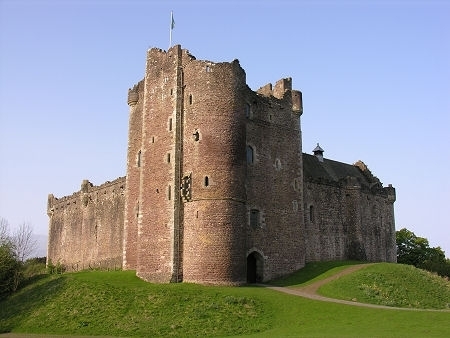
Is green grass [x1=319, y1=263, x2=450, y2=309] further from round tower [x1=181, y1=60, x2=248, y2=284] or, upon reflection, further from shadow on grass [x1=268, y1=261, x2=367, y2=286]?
round tower [x1=181, y1=60, x2=248, y2=284]

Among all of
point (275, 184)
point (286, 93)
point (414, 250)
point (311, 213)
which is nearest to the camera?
point (275, 184)

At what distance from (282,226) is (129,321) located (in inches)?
643

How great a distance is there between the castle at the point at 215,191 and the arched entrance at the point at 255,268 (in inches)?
2.9

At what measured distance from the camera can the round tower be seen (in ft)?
114

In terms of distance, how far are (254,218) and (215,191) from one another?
4.75 metres

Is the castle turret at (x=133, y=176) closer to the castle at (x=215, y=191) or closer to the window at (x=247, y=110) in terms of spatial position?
the castle at (x=215, y=191)

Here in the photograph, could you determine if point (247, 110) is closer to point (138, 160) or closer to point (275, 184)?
point (275, 184)

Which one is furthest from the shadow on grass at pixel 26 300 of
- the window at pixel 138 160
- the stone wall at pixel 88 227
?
the window at pixel 138 160

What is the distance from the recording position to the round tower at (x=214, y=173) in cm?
3466

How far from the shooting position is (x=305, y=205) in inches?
1815

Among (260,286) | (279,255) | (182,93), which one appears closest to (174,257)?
(260,286)

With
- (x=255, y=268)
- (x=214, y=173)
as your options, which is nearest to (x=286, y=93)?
(x=214, y=173)

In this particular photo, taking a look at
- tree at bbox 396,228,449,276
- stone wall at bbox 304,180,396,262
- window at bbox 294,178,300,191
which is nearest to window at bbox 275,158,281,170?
window at bbox 294,178,300,191

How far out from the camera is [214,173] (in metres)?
35.9
